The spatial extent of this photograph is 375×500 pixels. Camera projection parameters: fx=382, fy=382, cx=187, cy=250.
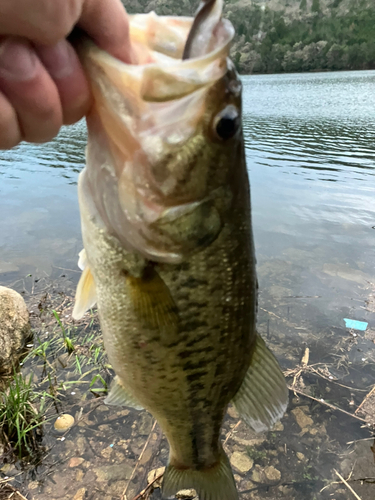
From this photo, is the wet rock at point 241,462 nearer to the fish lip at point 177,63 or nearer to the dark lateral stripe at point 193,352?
the dark lateral stripe at point 193,352

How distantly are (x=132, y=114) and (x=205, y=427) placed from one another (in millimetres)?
1676

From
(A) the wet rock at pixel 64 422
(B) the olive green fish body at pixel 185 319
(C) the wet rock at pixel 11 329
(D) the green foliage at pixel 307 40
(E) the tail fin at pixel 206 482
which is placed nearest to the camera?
(B) the olive green fish body at pixel 185 319

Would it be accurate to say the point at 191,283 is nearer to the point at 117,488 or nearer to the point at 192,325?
the point at 192,325

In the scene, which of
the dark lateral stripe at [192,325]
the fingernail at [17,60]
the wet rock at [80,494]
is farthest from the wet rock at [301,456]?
the fingernail at [17,60]

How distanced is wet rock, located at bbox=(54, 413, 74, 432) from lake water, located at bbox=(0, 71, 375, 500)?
0.68m

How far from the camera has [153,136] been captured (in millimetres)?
1332

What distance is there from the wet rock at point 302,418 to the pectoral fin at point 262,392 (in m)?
2.46

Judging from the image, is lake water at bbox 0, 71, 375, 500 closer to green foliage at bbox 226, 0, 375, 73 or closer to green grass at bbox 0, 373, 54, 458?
green grass at bbox 0, 373, 54, 458

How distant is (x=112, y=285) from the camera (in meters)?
1.67

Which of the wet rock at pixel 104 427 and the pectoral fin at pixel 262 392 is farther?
the wet rock at pixel 104 427

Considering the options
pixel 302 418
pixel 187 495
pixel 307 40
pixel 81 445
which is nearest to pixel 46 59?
pixel 187 495

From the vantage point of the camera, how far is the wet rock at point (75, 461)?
367 centimetres

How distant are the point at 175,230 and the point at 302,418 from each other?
3561 mm

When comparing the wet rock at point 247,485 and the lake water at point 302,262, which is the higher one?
the wet rock at point 247,485
